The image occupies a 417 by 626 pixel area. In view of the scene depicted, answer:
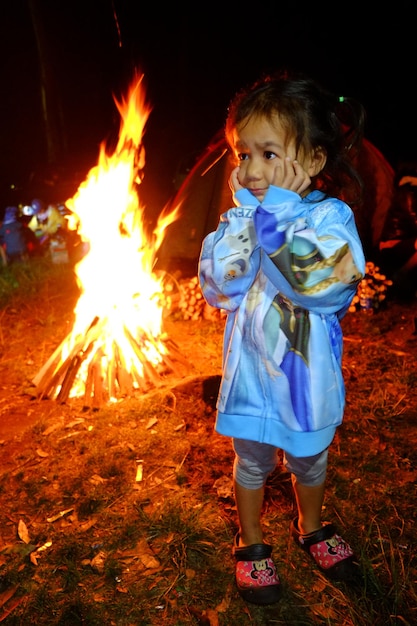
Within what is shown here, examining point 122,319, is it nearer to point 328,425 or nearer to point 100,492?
point 100,492

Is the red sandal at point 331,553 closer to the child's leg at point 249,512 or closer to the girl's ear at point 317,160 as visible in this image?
the child's leg at point 249,512

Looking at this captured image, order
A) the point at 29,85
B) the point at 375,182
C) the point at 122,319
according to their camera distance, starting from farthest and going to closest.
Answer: the point at 29,85 < the point at 375,182 < the point at 122,319

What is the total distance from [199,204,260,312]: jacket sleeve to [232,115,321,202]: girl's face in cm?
11

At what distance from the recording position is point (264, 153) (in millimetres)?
1716

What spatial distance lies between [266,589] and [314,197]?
1.86 metres

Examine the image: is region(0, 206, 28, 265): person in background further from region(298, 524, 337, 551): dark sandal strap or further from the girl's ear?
the girl's ear

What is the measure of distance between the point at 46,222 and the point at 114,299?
6333mm

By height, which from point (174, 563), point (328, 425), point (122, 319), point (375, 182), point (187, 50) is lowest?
point (174, 563)

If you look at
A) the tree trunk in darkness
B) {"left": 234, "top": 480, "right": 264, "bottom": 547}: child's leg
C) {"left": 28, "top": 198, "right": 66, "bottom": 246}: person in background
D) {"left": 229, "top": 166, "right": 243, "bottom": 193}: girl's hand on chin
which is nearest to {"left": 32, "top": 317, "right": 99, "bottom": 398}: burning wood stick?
{"left": 234, "top": 480, "right": 264, "bottom": 547}: child's leg

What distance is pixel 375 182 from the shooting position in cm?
663

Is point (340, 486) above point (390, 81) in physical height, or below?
below

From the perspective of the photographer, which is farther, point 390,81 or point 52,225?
point 390,81

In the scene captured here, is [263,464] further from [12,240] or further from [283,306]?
[12,240]

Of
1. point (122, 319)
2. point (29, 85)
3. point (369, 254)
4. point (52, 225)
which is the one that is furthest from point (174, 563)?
point (29, 85)
